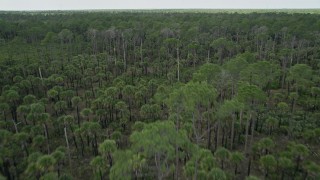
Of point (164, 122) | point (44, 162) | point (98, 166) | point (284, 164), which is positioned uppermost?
point (164, 122)

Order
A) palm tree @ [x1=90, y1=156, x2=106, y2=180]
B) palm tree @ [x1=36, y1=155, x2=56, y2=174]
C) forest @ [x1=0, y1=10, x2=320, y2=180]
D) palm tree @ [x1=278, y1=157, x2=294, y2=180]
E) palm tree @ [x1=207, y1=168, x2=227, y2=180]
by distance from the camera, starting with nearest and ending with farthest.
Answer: palm tree @ [x1=207, y1=168, x2=227, y2=180], palm tree @ [x1=36, y1=155, x2=56, y2=174], forest @ [x1=0, y1=10, x2=320, y2=180], palm tree @ [x1=90, y1=156, x2=106, y2=180], palm tree @ [x1=278, y1=157, x2=294, y2=180]

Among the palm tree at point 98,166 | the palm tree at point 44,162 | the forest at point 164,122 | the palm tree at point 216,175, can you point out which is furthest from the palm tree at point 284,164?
the palm tree at point 44,162

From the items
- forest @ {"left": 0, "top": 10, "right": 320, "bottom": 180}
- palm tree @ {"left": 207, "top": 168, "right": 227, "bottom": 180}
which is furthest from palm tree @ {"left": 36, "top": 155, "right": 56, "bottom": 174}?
palm tree @ {"left": 207, "top": 168, "right": 227, "bottom": 180}

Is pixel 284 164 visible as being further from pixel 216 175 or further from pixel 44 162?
pixel 44 162

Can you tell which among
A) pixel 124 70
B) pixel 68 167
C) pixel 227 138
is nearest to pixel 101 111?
pixel 68 167

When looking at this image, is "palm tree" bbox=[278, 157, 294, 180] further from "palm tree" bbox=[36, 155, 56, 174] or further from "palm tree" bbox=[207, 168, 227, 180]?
"palm tree" bbox=[36, 155, 56, 174]

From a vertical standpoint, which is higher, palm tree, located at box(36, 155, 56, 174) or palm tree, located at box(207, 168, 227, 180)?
palm tree, located at box(36, 155, 56, 174)

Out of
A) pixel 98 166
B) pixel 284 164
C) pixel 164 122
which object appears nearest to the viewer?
pixel 164 122

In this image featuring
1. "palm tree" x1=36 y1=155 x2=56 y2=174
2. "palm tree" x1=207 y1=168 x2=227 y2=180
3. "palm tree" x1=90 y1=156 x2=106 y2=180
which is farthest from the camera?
"palm tree" x1=90 y1=156 x2=106 y2=180

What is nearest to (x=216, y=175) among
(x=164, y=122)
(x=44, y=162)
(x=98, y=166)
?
(x=164, y=122)

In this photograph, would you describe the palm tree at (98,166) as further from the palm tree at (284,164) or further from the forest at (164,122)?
the palm tree at (284,164)

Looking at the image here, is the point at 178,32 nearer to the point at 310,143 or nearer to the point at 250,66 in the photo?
the point at 250,66
